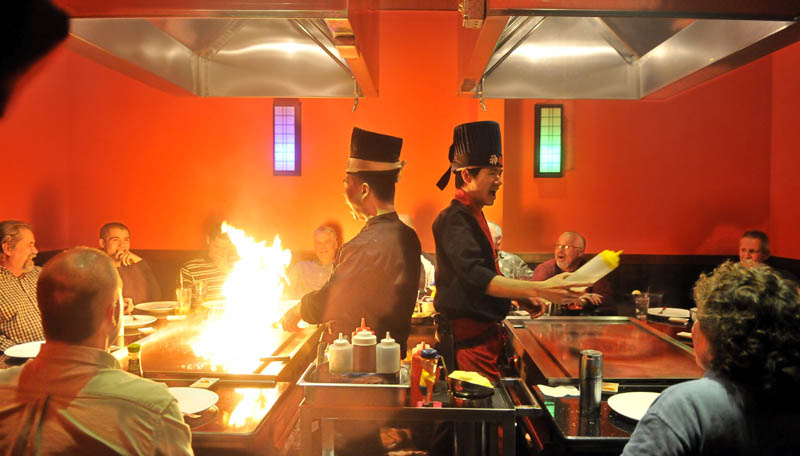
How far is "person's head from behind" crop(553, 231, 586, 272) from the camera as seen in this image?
14.4ft

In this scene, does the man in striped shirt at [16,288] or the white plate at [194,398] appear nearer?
the white plate at [194,398]

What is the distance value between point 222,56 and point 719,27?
10.0 feet

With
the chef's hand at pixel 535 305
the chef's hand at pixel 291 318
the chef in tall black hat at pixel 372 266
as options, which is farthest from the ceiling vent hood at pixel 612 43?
the chef's hand at pixel 291 318

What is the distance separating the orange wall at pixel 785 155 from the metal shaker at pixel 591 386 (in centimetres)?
411

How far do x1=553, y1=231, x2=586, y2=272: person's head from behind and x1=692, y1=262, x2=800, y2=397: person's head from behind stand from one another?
320cm

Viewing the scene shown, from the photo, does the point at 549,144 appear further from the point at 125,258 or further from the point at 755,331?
the point at 755,331

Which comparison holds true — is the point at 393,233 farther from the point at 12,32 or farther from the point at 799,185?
the point at 799,185

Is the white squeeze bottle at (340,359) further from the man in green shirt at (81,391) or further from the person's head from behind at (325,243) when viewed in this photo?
the person's head from behind at (325,243)

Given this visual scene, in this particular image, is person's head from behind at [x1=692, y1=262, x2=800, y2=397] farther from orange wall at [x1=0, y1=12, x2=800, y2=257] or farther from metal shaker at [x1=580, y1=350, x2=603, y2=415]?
orange wall at [x1=0, y1=12, x2=800, y2=257]

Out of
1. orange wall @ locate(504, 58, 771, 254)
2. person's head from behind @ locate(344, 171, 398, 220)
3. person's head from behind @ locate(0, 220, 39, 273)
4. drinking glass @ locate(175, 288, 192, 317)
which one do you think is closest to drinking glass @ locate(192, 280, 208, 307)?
drinking glass @ locate(175, 288, 192, 317)

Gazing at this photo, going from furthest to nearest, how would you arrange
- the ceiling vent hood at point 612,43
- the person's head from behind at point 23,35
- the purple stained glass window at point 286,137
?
the purple stained glass window at point 286,137 < the ceiling vent hood at point 612,43 < the person's head from behind at point 23,35

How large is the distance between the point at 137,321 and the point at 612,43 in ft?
11.2

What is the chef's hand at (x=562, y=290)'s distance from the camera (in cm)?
198

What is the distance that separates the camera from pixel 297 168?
543cm
